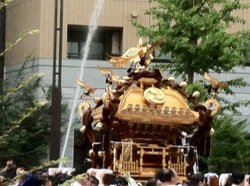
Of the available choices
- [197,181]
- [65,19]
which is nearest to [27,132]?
[65,19]

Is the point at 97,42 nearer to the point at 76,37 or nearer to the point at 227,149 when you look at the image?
the point at 76,37

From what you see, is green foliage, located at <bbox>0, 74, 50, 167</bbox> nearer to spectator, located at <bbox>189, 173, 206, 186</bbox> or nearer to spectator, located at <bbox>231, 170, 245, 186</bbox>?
spectator, located at <bbox>231, 170, 245, 186</bbox>

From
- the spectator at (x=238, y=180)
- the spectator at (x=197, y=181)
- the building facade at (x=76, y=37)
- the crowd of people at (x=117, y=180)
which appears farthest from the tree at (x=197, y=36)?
Result: the spectator at (x=197, y=181)

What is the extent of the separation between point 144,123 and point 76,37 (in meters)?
18.9

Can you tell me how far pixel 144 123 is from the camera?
52.6ft

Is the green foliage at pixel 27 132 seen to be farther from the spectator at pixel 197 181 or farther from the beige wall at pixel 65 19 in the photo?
the spectator at pixel 197 181

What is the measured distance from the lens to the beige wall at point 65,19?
33.7m

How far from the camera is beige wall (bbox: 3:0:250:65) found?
33688 mm

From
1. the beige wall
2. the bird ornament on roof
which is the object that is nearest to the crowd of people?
the bird ornament on roof

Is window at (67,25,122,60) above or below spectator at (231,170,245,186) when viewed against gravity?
above

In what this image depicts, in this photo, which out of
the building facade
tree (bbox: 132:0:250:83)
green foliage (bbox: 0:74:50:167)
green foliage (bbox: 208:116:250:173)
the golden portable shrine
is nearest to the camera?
the golden portable shrine

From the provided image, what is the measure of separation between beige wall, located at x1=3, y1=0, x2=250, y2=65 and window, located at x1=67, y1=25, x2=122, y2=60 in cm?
44

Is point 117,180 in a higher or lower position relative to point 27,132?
higher

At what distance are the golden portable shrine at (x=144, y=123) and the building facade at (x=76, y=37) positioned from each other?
16.1 metres
